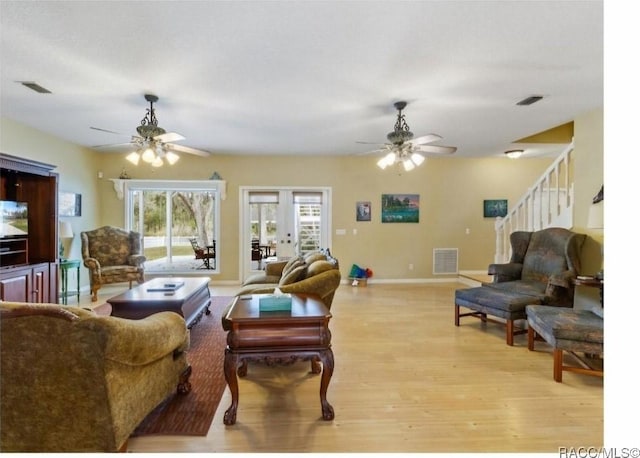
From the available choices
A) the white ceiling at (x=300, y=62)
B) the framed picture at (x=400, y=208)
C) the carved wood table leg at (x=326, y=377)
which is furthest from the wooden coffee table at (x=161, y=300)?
the framed picture at (x=400, y=208)

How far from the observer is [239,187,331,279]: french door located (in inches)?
258

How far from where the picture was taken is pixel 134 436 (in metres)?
1.83

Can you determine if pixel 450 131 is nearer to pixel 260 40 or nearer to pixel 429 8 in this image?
pixel 429 8

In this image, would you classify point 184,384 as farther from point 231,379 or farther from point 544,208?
point 544,208

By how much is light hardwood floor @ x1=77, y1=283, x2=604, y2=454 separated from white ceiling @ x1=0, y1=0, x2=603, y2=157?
2.68 m

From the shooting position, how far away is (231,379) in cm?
196

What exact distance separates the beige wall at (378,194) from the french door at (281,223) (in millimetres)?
173

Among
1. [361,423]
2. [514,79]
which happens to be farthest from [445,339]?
[514,79]

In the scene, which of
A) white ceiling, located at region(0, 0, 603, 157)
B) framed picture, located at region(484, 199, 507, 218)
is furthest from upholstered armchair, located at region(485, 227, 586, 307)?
framed picture, located at region(484, 199, 507, 218)

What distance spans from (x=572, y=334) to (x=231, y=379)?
2.62m

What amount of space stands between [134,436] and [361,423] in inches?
54.2

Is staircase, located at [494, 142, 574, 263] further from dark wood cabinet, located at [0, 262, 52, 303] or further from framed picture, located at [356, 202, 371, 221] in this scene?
dark wood cabinet, located at [0, 262, 52, 303]

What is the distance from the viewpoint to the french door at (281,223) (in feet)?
21.5
